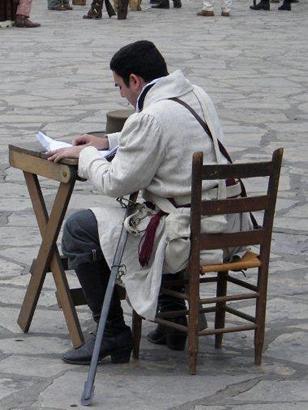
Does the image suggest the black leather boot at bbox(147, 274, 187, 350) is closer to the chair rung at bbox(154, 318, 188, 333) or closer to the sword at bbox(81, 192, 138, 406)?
the chair rung at bbox(154, 318, 188, 333)

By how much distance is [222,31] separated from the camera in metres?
18.3

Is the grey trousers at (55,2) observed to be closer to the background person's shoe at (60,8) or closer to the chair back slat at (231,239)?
the background person's shoe at (60,8)

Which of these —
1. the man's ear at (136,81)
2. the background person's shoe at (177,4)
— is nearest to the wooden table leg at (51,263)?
the man's ear at (136,81)

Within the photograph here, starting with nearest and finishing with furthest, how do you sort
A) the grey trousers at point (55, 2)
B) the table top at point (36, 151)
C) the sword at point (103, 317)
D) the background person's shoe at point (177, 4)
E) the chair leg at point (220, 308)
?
the sword at point (103, 317) < the table top at point (36, 151) < the chair leg at point (220, 308) < the grey trousers at point (55, 2) < the background person's shoe at point (177, 4)

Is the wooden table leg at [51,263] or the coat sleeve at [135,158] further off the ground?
the coat sleeve at [135,158]

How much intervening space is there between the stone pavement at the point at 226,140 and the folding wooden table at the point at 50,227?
0.14 meters

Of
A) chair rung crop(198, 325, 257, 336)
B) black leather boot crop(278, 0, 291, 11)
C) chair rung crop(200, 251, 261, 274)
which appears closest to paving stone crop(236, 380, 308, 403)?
chair rung crop(198, 325, 257, 336)

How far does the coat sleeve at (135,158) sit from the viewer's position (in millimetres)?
4488

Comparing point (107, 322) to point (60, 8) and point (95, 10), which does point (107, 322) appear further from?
point (60, 8)

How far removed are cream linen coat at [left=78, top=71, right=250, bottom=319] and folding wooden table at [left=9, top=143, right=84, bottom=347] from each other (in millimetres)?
194

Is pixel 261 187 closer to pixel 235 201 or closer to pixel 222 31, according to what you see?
pixel 235 201

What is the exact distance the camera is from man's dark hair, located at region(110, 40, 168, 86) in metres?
4.64

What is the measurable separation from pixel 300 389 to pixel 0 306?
164 centimetres

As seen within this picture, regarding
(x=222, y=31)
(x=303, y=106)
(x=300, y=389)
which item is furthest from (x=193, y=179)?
(x=222, y=31)
